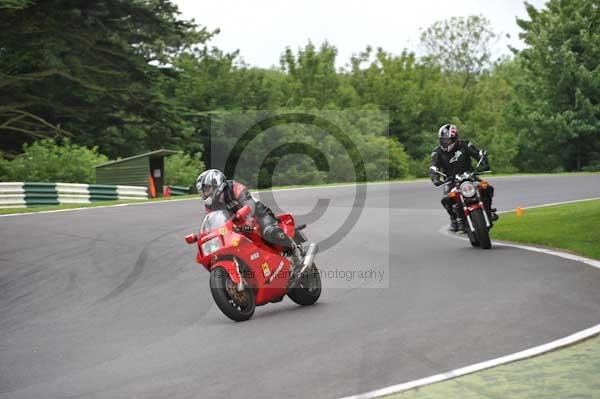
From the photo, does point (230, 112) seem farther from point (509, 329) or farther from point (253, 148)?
point (509, 329)

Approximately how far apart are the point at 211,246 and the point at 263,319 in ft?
3.49

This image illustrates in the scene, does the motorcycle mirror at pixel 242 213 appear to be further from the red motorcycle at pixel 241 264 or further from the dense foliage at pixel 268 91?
the dense foliage at pixel 268 91

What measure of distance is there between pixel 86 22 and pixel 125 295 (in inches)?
1220

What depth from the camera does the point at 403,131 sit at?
6366 cm

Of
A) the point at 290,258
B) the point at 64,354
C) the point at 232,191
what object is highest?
the point at 232,191

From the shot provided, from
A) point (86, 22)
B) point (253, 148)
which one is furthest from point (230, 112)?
point (86, 22)

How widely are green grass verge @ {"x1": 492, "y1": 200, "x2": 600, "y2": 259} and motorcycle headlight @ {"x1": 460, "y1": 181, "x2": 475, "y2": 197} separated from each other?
170 cm

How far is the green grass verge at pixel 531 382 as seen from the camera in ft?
19.3

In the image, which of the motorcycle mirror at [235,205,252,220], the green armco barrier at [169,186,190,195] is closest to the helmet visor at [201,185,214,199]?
the motorcycle mirror at [235,205,252,220]

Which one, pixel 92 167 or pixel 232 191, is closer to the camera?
pixel 232 191

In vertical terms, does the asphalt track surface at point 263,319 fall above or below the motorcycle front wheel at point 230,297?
below

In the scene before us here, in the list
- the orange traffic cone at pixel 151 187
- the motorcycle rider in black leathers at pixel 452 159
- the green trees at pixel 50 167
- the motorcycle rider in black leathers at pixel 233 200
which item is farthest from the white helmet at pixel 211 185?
the green trees at pixel 50 167

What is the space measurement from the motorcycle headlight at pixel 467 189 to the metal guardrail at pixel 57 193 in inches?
592

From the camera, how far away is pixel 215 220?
29.6 feet
